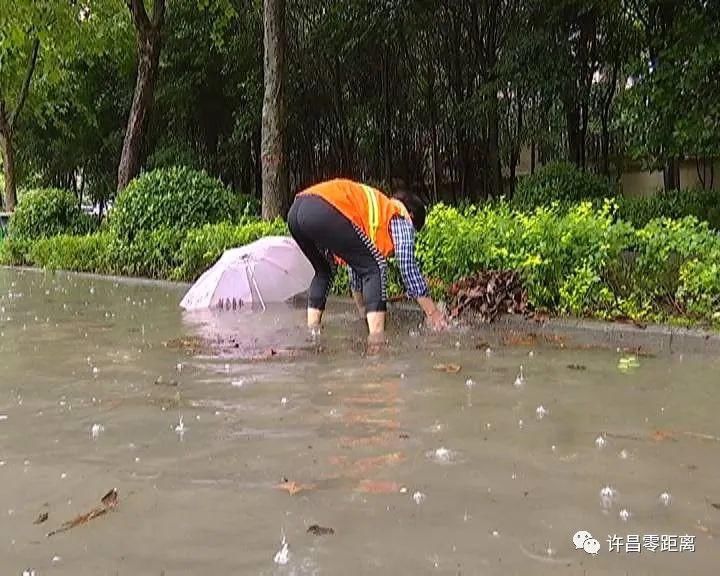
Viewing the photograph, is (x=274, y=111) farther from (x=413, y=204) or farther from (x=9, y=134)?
(x=9, y=134)

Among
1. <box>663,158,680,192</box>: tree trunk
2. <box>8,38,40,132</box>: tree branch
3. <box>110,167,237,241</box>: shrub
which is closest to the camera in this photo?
<box>110,167,237,241</box>: shrub

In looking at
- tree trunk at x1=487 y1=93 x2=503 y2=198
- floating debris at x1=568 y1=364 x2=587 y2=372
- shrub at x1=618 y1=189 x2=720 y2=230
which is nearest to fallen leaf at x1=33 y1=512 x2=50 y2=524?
floating debris at x1=568 y1=364 x2=587 y2=372

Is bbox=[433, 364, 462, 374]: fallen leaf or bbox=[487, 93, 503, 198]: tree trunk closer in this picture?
bbox=[433, 364, 462, 374]: fallen leaf

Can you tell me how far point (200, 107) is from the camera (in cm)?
2283

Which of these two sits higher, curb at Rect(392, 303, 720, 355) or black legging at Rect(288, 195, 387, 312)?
black legging at Rect(288, 195, 387, 312)

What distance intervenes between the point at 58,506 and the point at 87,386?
2.28m

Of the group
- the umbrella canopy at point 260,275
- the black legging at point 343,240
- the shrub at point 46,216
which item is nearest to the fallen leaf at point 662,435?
the black legging at point 343,240

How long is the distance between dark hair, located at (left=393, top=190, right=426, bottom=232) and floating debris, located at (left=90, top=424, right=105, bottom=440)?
3.48 metres

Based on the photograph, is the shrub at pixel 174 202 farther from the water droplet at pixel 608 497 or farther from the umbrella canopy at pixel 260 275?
the water droplet at pixel 608 497

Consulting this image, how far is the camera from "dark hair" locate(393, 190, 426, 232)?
23.3 ft

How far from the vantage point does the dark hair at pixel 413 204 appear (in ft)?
23.3

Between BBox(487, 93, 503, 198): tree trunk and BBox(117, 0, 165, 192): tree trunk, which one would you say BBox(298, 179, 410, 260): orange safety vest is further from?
BBox(117, 0, 165, 192): tree trunk

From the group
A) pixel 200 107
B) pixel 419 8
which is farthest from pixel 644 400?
pixel 200 107

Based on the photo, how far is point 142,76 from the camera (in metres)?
17.3
